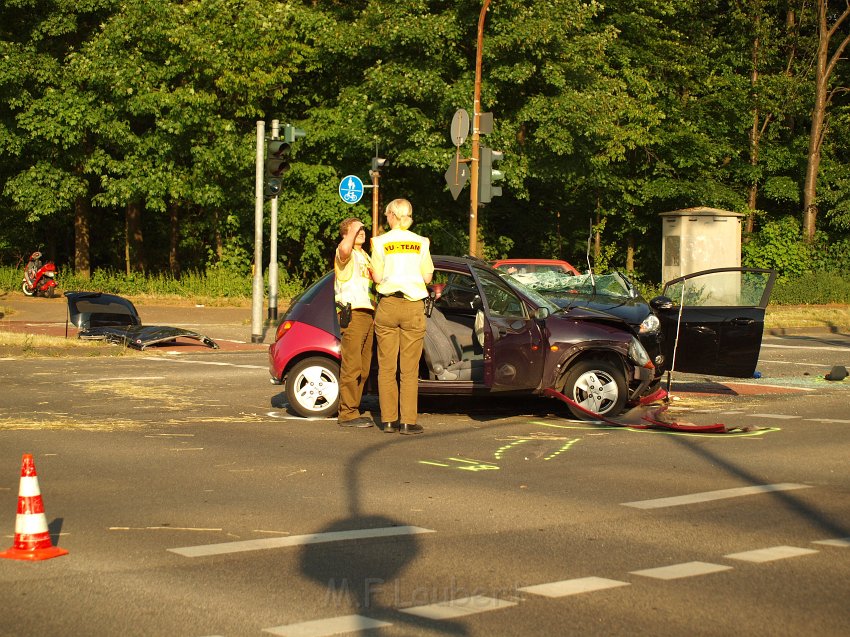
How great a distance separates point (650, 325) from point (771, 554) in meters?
7.07

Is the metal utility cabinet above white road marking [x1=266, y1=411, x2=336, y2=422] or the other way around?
above

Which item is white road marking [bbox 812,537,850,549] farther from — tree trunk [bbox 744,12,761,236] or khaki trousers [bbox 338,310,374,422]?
tree trunk [bbox 744,12,761,236]

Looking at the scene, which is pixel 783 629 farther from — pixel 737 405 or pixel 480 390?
pixel 737 405

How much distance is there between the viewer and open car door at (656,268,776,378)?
1300cm

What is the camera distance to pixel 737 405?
13.1 metres

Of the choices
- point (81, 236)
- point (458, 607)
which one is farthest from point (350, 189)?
point (458, 607)

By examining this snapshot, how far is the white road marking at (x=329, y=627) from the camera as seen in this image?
190 inches

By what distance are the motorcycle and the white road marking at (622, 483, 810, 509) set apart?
90.6ft

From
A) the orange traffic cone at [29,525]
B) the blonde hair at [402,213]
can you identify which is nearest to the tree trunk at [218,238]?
the blonde hair at [402,213]

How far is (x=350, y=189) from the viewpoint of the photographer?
94.1ft

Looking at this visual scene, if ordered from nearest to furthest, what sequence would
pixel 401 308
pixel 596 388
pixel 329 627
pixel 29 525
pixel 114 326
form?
pixel 329 627, pixel 29 525, pixel 401 308, pixel 596 388, pixel 114 326

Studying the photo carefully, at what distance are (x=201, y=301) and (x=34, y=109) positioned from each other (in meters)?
7.46

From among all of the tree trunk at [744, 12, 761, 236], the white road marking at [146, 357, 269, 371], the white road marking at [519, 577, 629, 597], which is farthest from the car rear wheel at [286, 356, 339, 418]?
the tree trunk at [744, 12, 761, 236]

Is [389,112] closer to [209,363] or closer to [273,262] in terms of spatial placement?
[273,262]
